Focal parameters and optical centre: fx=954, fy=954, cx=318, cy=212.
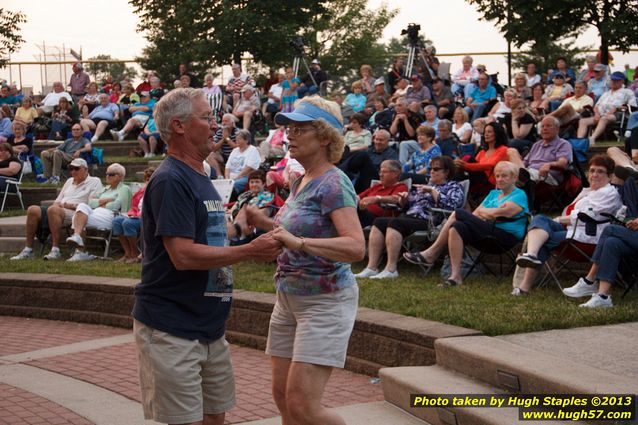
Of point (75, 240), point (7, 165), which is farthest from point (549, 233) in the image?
point (7, 165)

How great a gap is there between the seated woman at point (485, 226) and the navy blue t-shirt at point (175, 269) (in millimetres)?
5379

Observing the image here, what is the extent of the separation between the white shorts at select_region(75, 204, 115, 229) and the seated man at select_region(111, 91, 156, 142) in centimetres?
947

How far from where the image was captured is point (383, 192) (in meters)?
11.1

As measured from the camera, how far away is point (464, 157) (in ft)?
41.5

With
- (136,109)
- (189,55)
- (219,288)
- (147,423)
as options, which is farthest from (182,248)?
(189,55)

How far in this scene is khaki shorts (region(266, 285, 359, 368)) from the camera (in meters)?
4.30

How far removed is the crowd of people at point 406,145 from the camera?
983 centimetres

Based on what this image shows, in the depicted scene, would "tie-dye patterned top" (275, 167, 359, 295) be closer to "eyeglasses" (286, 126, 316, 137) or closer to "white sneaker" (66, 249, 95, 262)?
A: "eyeglasses" (286, 126, 316, 137)

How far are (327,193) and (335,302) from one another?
50cm

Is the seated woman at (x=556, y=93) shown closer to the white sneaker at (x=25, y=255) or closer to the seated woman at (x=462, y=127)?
the seated woman at (x=462, y=127)

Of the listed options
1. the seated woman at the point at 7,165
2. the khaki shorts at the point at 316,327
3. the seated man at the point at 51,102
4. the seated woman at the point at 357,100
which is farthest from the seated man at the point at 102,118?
the khaki shorts at the point at 316,327

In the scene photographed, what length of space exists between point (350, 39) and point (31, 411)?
3524 cm

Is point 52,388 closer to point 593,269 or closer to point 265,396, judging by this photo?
point 265,396

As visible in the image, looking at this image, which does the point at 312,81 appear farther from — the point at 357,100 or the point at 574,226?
the point at 574,226
